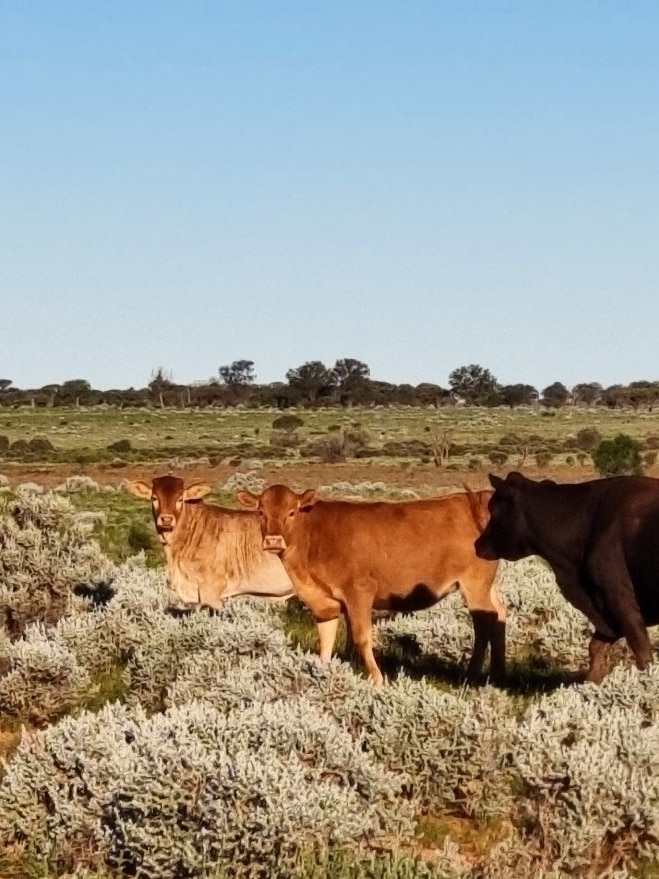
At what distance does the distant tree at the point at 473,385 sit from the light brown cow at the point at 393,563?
149829 millimetres

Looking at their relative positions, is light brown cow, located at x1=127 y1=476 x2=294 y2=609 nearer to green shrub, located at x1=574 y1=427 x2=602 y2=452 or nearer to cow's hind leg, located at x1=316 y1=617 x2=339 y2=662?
cow's hind leg, located at x1=316 y1=617 x2=339 y2=662

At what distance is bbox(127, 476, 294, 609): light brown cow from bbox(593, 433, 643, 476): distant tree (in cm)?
3536

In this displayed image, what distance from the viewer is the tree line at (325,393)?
492 feet

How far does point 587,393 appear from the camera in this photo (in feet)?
566

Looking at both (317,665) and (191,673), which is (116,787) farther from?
(191,673)

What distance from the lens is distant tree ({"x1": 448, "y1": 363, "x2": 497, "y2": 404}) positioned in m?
161

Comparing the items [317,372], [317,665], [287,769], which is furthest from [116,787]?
[317,372]

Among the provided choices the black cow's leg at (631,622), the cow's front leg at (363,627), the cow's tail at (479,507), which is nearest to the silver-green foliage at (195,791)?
the black cow's leg at (631,622)

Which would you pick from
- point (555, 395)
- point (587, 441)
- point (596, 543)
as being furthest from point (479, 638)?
point (555, 395)

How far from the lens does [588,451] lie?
68938mm

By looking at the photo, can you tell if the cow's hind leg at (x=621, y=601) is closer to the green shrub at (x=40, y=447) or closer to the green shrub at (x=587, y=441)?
the green shrub at (x=40, y=447)

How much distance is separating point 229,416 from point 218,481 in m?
73.8

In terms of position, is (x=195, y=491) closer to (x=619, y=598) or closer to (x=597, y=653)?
(x=597, y=653)

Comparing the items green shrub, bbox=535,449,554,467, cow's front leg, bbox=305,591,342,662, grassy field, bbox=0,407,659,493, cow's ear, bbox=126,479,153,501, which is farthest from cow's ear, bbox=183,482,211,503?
green shrub, bbox=535,449,554,467
